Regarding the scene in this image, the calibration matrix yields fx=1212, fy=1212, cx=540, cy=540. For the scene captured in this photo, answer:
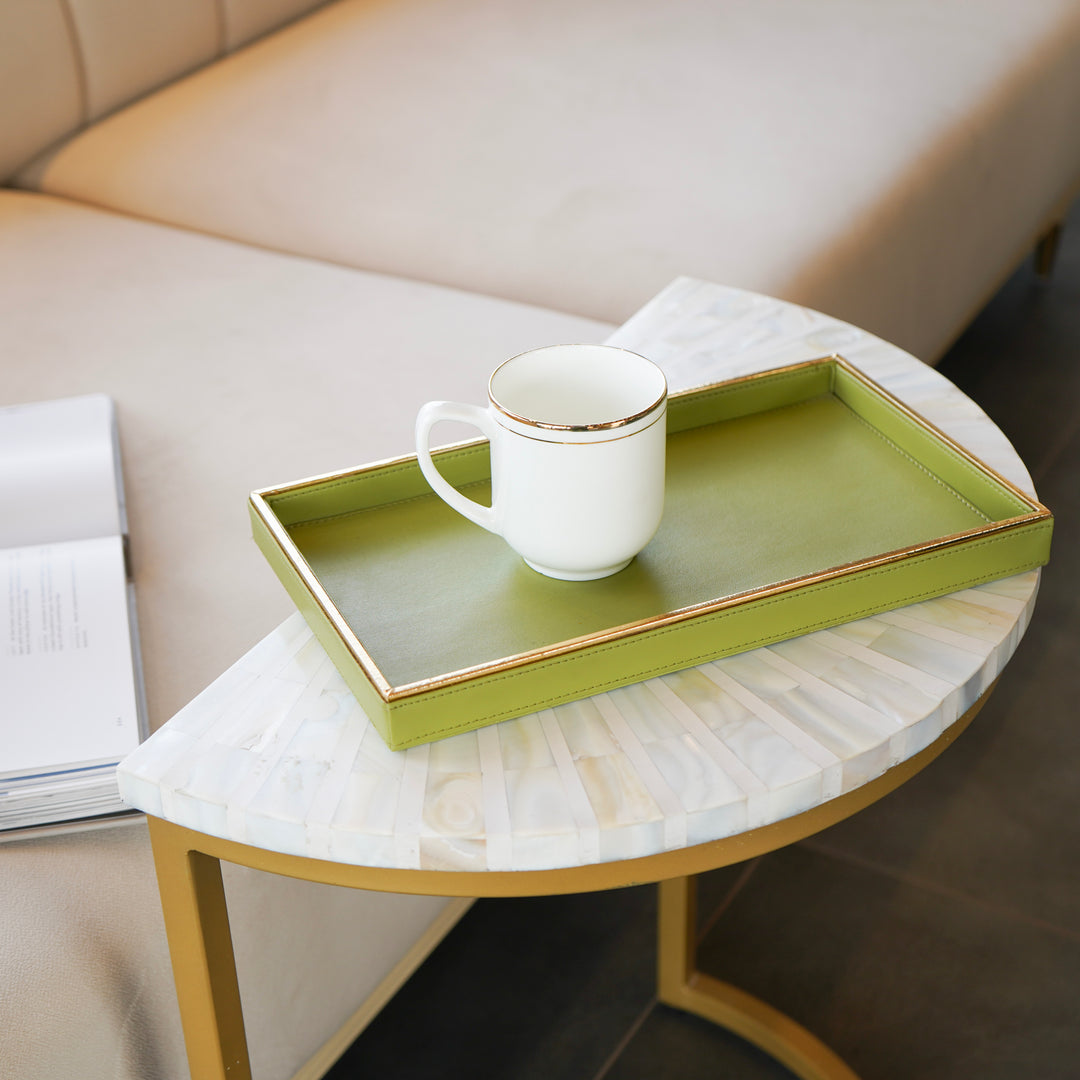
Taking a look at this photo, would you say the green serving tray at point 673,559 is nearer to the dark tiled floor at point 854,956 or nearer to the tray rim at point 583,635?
the tray rim at point 583,635

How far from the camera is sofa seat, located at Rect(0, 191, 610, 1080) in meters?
0.67

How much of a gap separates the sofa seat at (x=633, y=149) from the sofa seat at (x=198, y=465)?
3.0 inches

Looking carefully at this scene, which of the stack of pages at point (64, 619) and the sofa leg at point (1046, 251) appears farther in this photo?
the sofa leg at point (1046, 251)

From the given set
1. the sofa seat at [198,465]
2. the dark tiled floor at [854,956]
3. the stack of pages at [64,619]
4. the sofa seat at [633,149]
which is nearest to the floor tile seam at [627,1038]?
the dark tiled floor at [854,956]

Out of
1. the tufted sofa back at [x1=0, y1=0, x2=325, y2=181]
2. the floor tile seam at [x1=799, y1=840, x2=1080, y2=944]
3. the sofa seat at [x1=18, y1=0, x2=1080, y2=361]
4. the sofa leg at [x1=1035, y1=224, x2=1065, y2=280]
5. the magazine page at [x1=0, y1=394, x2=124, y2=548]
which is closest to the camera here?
the magazine page at [x1=0, y1=394, x2=124, y2=548]

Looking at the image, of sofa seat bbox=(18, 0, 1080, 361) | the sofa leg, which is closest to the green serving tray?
sofa seat bbox=(18, 0, 1080, 361)

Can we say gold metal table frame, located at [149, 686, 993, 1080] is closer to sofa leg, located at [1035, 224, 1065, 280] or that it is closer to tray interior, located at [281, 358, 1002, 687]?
tray interior, located at [281, 358, 1002, 687]

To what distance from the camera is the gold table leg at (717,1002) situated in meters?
0.95

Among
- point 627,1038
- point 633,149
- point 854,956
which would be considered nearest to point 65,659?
point 627,1038

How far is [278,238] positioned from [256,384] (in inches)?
14.1

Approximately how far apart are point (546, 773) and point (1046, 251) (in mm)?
1917

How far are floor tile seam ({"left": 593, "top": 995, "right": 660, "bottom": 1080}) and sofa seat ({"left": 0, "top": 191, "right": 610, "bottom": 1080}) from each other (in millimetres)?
196

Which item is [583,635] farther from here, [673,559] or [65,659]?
[65,659]

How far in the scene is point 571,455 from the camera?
57cm
